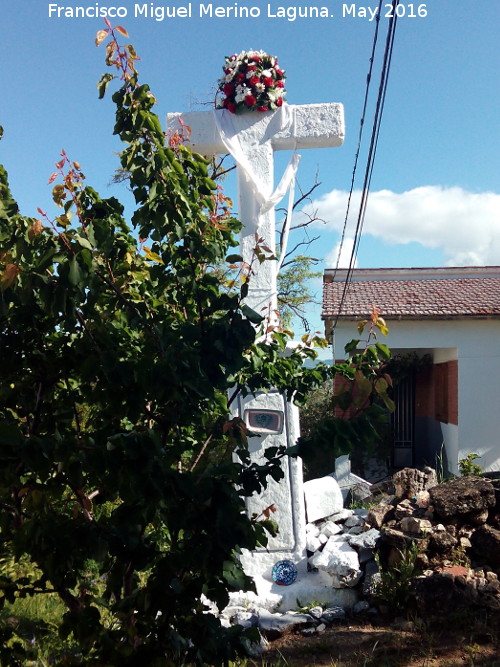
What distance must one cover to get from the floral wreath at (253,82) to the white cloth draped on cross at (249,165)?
0.34 feet

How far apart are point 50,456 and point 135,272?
3.50 ft

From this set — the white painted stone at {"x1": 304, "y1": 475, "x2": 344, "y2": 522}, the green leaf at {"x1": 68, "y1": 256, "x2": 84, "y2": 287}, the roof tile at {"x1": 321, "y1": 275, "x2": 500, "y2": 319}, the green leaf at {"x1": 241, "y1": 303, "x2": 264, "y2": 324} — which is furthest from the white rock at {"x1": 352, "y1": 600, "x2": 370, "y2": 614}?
the roof tile at {"x1": 321, "y1": 275, "x2": 500, "y2": 319}

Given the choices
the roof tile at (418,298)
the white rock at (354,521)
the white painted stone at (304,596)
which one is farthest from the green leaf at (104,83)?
the roof tile at (418,298)

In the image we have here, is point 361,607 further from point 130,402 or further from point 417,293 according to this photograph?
point 417,293

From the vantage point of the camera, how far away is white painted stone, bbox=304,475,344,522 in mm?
6840

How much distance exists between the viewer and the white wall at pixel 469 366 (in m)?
10.5

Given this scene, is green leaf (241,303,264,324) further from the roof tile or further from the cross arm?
the roof tile

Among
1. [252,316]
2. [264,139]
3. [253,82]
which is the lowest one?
[252,316]

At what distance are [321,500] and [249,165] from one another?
336cm

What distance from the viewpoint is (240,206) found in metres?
6.43

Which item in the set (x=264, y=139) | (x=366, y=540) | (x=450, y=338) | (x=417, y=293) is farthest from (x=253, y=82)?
(x=417, y=293)

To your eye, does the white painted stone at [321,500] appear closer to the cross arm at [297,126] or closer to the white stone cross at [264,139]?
the white stone cross at [264,139]

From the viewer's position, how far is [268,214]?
20.8ft

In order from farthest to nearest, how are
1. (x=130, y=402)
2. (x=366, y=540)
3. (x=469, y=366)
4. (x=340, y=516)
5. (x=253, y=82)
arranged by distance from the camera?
(x=469, y=366) → (x=340, y=516) → (x=253, y=82) → (x=366, y=540) → (x=130, y=402)
